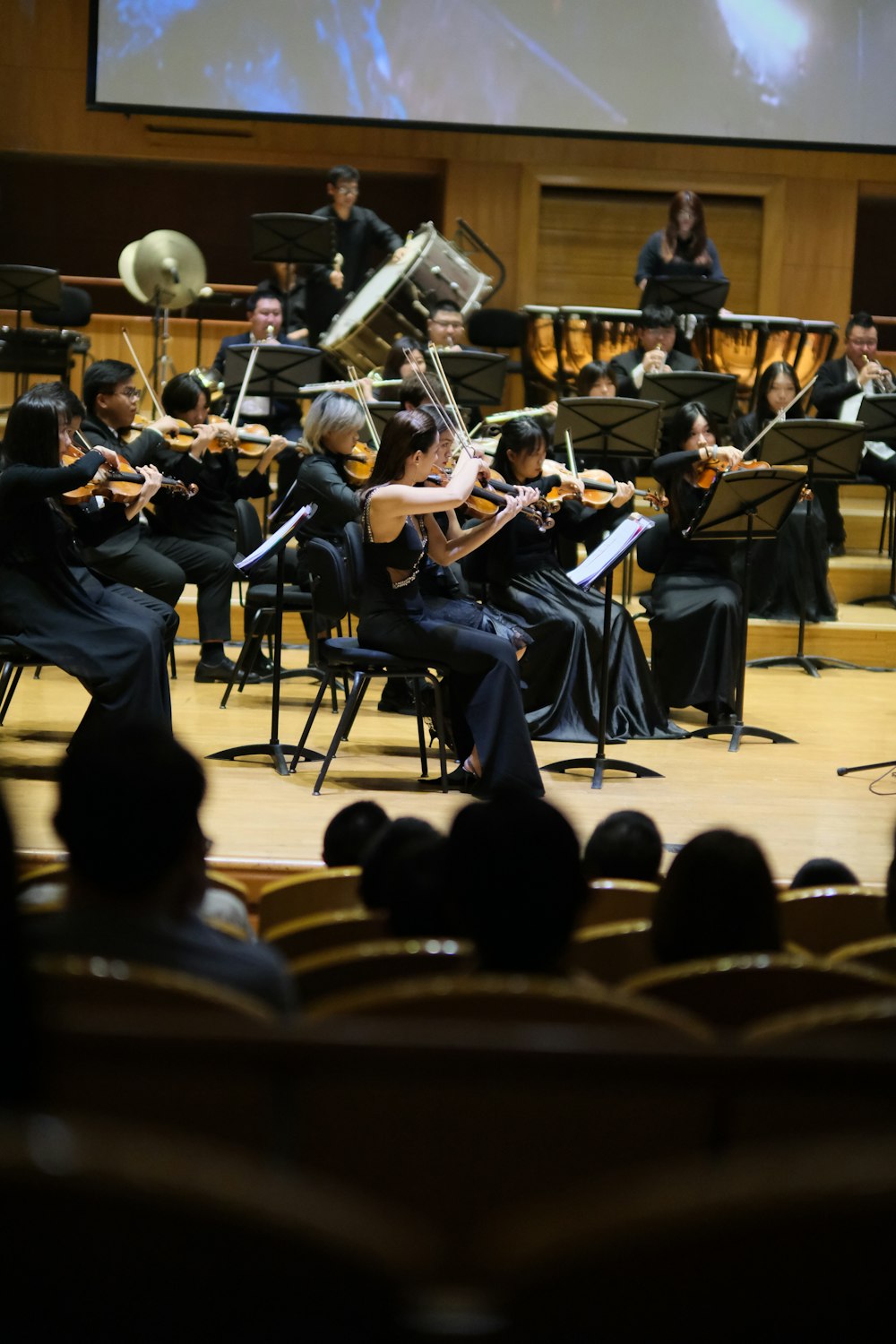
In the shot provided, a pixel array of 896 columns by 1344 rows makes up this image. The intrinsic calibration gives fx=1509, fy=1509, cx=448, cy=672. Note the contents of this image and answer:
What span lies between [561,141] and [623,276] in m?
0.97

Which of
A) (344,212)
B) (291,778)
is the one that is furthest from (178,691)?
(344,212)

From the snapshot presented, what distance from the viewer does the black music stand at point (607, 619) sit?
444 cm

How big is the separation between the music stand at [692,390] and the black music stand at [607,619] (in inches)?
90.8

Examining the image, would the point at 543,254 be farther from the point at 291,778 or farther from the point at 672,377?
the point at 291,778

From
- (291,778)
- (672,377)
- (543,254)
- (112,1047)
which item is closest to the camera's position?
(112,1047)

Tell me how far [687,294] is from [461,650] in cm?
432

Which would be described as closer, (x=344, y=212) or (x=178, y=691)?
(x=178, y=691)

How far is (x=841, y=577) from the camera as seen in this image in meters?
8.02

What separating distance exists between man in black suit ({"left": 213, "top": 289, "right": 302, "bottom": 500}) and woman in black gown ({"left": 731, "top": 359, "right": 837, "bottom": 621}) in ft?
7.13

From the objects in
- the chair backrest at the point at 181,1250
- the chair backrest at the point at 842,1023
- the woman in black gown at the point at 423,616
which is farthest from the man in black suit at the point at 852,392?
the chair backrest at the point at 181,1250

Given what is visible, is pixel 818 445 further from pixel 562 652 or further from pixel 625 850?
pixel 625 850

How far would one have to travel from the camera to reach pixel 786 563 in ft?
24.1

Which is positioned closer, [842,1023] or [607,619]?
[842,1023]

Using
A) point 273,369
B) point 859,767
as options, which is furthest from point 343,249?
point 859,767
